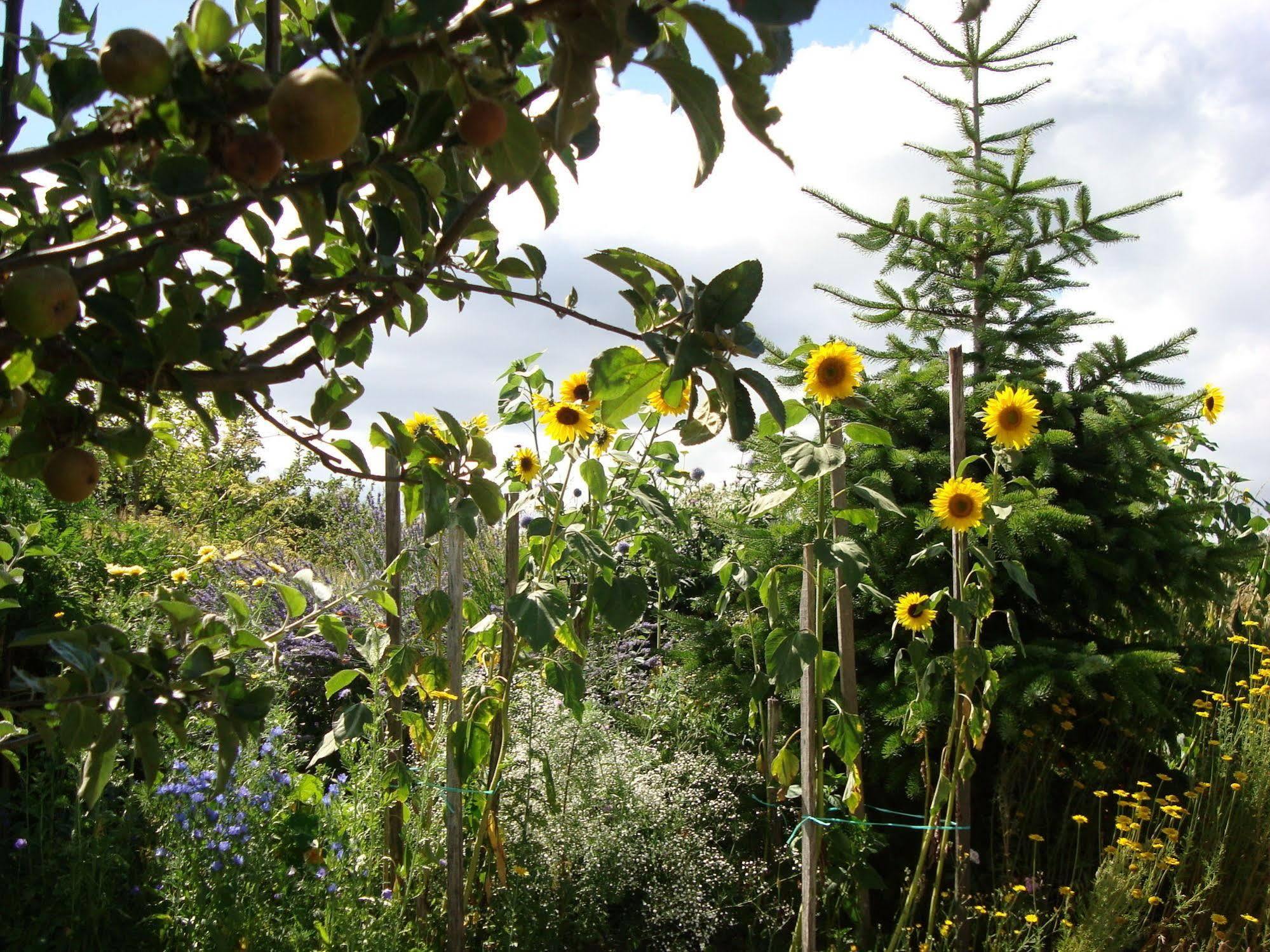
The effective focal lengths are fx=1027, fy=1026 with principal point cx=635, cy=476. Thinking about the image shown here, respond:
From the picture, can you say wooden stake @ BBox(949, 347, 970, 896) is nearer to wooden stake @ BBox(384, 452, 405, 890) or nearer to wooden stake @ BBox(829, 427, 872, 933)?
wooden stake @ BBox(829, 427, 872, 933)

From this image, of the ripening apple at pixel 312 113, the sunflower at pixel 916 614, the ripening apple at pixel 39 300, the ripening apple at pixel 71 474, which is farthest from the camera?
the sunflower at pixel 916 614

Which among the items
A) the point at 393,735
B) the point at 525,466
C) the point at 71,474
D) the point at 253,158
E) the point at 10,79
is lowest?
the point at 393,735

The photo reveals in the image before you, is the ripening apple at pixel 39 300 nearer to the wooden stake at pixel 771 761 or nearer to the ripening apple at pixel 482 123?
the ripening apple at pixel 482 123

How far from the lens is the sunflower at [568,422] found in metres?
2.28

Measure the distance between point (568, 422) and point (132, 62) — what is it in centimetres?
176

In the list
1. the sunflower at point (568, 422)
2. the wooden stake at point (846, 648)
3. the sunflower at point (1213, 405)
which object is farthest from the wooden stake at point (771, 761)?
the sunflower at point (1213, 405)

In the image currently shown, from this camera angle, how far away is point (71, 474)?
71cm

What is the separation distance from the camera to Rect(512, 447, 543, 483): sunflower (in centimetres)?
258

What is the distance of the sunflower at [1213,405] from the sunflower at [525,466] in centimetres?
252

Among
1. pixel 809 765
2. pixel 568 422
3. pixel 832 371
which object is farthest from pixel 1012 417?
pixel 568 422

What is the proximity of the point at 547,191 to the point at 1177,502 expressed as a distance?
124 inches

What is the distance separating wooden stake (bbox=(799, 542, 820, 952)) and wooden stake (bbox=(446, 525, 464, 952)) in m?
0.73

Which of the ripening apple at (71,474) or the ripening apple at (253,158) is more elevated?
the ripening apple at (253,158)

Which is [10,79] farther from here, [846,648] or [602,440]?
[846,648]
